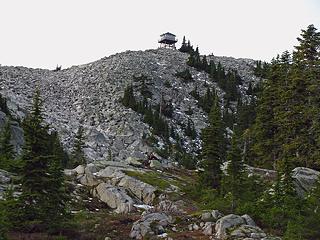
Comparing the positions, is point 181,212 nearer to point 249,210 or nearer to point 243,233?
point 249,210

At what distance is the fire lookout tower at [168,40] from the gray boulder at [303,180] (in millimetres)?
102882

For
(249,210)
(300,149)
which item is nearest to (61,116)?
(300,149)

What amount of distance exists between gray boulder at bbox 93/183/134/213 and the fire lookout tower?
102m

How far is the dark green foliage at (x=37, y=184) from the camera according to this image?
18.5 m

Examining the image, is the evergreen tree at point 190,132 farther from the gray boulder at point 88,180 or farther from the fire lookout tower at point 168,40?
the fire lookout tower at point 168,40

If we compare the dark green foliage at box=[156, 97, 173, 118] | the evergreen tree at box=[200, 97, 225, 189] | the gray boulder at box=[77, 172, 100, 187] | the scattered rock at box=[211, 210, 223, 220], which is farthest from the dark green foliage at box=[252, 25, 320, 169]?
the dark green foliage at box=[156, 97, 173, 118]

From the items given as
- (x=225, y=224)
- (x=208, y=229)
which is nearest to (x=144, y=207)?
(x=208, y=229)

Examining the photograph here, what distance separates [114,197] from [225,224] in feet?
38.8

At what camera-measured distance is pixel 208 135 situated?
29094mm

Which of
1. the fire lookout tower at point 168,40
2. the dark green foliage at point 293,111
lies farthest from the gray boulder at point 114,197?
the fire lookout tower at point 168,40

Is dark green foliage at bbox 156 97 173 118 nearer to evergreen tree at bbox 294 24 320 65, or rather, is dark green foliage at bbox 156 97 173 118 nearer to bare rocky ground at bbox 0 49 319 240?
bare rocky ground at bbox 0 49 319 240

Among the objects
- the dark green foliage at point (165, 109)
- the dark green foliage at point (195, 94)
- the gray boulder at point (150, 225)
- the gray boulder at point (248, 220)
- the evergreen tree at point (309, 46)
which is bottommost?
the gray boulder at point (150, 225)

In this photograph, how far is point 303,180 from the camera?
93.5 feet

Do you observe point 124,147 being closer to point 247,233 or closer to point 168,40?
point 247,233
